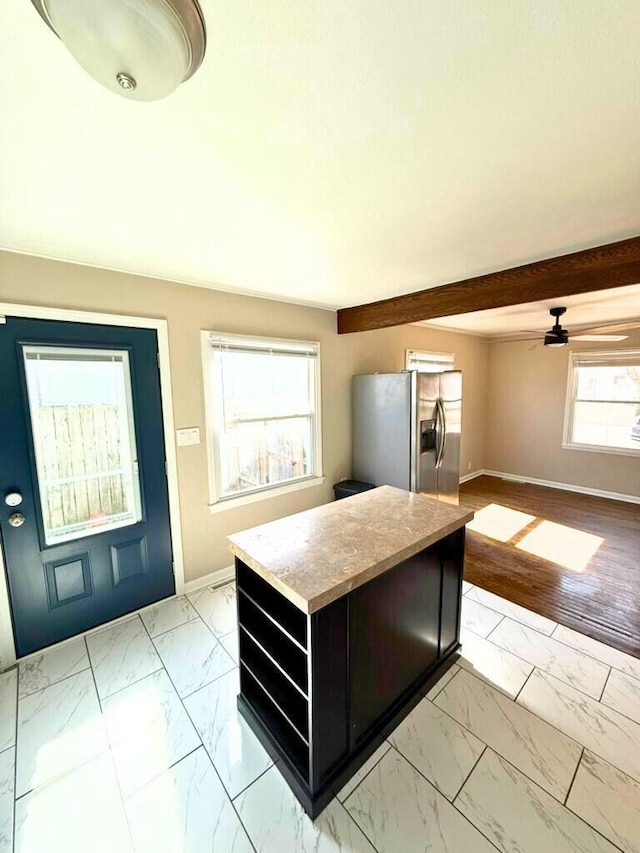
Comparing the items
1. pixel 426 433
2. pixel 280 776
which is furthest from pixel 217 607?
pixel 426 433

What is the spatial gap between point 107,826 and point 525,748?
69.4 inches

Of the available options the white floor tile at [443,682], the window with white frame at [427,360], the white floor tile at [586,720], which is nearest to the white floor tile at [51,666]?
the white floor tile at [443,682]

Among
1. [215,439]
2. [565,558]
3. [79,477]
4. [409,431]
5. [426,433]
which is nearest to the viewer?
[79,477]

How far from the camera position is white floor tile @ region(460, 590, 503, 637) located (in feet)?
7.58

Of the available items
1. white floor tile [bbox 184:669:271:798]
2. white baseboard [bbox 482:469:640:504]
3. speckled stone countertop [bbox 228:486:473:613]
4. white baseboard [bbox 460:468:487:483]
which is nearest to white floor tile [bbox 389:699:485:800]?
white floor tile [bbox 184:669:271:798]

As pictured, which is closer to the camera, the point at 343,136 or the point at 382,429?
the point at 343,136

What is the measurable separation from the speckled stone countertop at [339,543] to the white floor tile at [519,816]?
0.94 m

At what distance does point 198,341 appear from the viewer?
2664 mm

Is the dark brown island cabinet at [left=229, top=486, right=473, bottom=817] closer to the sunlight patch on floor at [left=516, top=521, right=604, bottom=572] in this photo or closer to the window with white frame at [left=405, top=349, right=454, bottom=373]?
the sunlight patch on floor at [left=516, top=521, right=604, bottom=572]

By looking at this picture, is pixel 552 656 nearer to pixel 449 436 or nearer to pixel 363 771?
pixel 363 771

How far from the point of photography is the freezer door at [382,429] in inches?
133

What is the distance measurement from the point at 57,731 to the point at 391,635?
169 centimetres

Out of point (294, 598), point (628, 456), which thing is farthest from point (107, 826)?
point (628, 456)

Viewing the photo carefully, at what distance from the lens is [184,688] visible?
189cm
